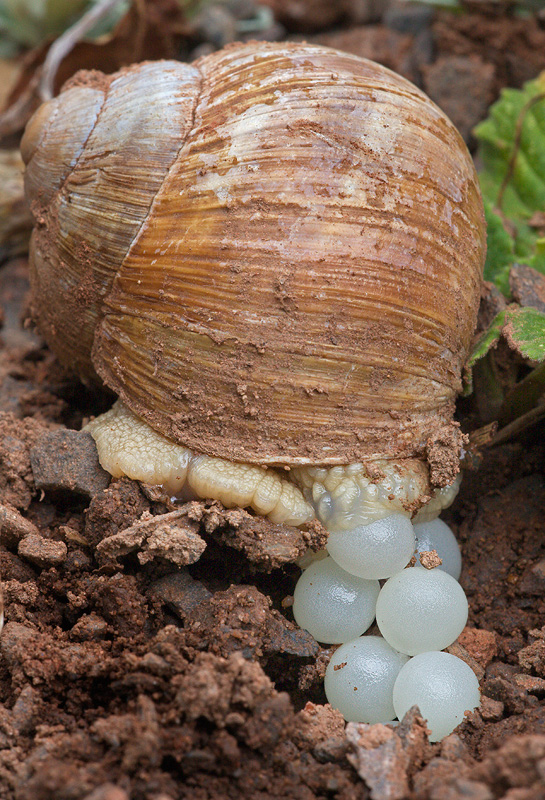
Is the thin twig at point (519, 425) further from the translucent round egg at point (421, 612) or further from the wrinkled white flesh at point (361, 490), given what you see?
the translucent round egg at point (421, 612)

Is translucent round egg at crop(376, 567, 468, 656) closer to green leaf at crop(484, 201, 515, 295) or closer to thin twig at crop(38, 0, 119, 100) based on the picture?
green leaf at crop(484, 201, 515, 295)

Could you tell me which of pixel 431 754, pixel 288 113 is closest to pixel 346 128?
pixel 288 113

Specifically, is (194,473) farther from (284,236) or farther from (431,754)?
(431,754)

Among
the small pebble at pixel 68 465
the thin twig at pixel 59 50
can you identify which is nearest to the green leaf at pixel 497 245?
the small pebble at pixel 68 465

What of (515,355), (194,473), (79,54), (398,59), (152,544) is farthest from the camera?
(398,59)

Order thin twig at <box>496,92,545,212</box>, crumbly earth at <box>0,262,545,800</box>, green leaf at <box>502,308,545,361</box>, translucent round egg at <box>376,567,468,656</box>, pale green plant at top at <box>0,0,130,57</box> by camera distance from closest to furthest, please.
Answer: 1. crumbly earth at <box>0,262,545,800</box>
2. translucent round egg at <box>376,567,468,656</box>
3. green leaf at <box>502,308,545,361</box>
4. thin twig at <box>496,92,545,212</box>
5. pale green plant at top at <box>0,0,130,57</box>

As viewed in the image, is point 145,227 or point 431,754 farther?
point 145,227

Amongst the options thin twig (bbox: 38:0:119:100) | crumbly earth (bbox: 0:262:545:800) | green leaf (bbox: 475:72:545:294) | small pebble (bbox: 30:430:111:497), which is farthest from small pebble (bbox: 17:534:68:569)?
A: green leaf (bbox: 475:72:545:294)
